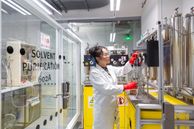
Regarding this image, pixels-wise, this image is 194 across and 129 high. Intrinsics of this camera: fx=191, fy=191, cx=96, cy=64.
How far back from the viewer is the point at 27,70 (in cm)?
220

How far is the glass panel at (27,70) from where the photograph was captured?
1925 mm

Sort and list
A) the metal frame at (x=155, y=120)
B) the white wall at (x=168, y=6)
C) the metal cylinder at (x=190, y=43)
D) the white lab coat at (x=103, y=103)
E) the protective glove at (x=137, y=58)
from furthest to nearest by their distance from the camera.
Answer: the white wall at (x=168, y=6) < the white lab coat at (x=103, y=103) < the protective glove at (x=137, y=58) < the metal cylinder at (x=190, y=43) < the metal frame at (x=155, y=120)

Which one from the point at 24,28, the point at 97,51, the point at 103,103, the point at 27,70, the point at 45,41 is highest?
the point at 24,28

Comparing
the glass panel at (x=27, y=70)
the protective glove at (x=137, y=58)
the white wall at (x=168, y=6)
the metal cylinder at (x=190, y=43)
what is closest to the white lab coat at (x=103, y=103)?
the protective glove at (x=137, y=58)

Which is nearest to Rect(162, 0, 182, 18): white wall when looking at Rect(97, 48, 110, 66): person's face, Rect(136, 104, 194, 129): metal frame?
Rect(97, 48, 110, 66): person's face

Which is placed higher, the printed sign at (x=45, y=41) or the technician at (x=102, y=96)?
the printed sign at (x=45, y=41)

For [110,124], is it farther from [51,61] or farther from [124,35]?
[124,35]

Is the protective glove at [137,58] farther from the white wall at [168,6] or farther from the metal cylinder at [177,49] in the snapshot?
the white wall at [168,6]

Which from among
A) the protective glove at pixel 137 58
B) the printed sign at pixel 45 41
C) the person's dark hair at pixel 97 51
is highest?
the printed sign at pixel 45 41

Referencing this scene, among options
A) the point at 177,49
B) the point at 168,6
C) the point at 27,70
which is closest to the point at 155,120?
the point at 177,49

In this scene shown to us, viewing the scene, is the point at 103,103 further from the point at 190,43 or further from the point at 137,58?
the point at 190,43

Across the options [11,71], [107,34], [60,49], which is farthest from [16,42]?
[107,34]

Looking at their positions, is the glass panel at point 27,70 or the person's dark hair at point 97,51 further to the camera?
the person's dark hair at point 97,51

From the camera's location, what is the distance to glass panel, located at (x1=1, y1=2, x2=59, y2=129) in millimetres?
1925
